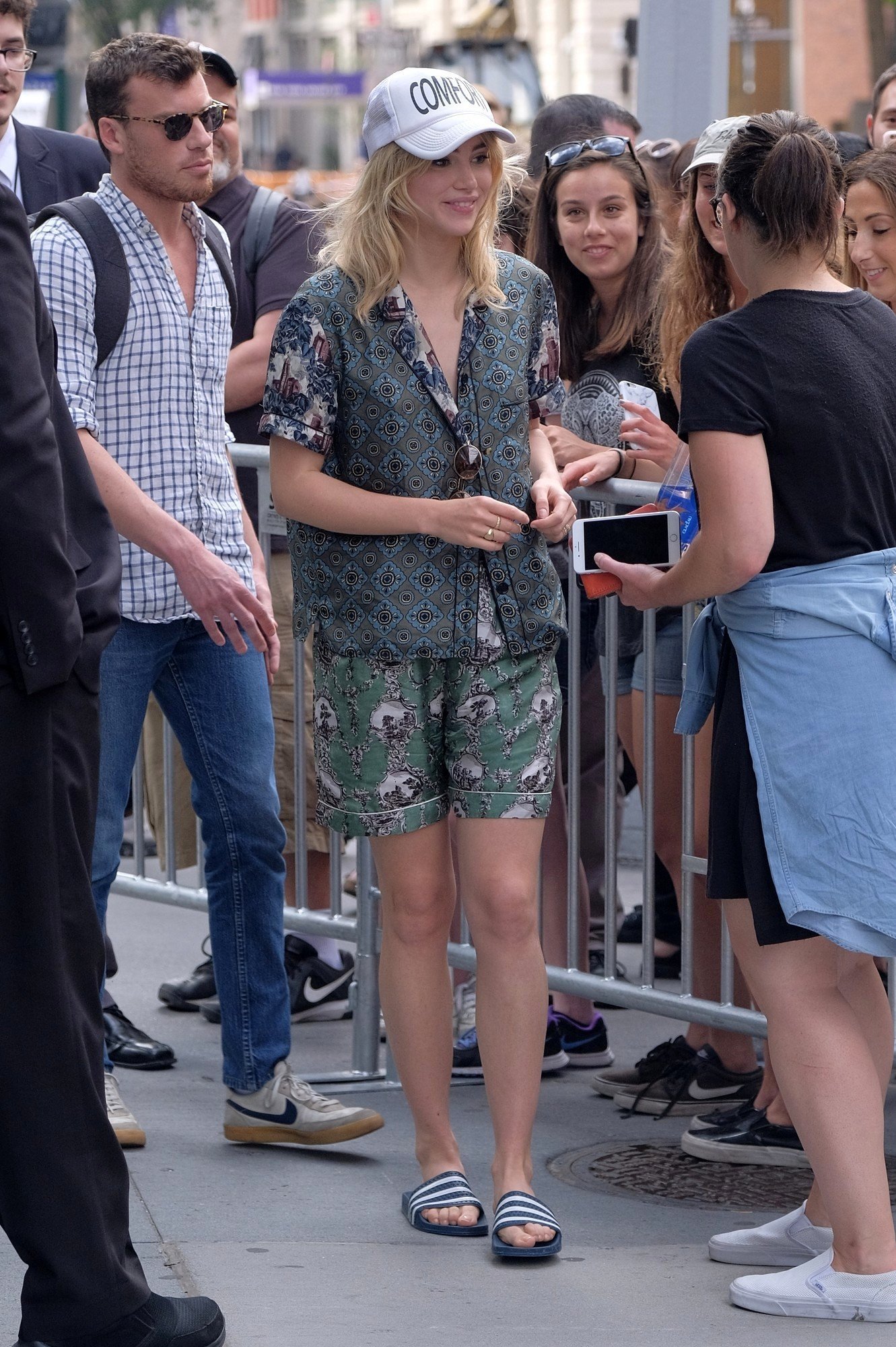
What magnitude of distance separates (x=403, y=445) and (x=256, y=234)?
6.96 feet

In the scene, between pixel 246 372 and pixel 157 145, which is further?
pixel 246 372

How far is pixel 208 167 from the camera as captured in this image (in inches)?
159

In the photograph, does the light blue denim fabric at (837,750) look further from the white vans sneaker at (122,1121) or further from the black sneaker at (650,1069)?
the white vans sneaker at (122,1121)

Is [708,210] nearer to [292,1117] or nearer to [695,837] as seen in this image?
[695,837]

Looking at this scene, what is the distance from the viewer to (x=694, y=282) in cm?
412

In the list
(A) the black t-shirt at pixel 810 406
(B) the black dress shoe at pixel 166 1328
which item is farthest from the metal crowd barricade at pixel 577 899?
(B) the black dress shoe at pixel 166 1328

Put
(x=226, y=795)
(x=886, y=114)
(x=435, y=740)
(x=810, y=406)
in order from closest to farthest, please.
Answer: (x=810, y=406), (x=435, y=740), (x=226, y=795), (x=886, y=114)

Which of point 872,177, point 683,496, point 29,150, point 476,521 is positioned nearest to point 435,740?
point 476,521

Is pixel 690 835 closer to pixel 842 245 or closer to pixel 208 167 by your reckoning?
pixel 842 245

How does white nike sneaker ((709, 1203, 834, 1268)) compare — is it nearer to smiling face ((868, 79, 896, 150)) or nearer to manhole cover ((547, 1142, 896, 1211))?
manhole cover ((547, 1142, 896, 1211))

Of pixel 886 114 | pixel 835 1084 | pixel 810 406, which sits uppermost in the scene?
pixel 886 114

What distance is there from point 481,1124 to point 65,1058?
170 centimetres

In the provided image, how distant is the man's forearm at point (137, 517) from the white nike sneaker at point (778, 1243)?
1.67 metres

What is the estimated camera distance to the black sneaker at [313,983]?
5.34 m
